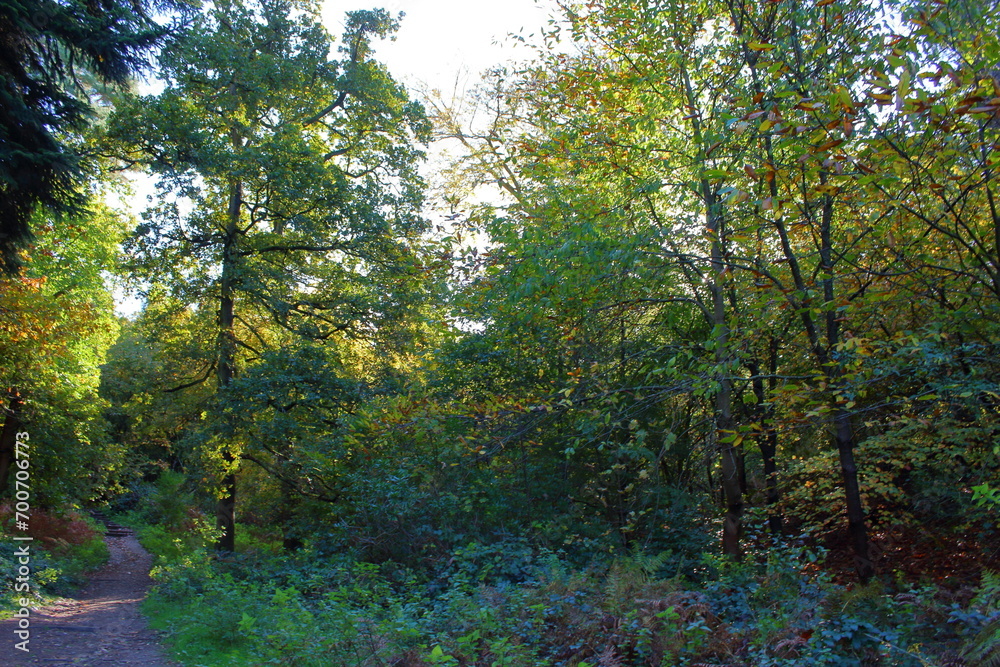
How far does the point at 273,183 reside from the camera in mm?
13984

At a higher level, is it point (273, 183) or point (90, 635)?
point (273, 183)

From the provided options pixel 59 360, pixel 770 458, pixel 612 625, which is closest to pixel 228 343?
pixel 59 360

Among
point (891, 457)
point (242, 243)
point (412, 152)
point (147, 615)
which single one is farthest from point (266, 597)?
point (412, 152)

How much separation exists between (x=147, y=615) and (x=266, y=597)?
8.14 ft

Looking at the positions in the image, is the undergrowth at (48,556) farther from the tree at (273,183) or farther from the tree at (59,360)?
the tree at (273,183)

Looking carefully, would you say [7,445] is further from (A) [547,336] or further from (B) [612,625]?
(B) [612,625]

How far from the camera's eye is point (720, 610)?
5.79m

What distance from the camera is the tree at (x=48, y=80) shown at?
684cm

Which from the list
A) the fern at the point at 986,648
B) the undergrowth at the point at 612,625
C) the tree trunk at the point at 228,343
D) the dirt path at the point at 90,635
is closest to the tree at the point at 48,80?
the dirt path at the point at 90,635

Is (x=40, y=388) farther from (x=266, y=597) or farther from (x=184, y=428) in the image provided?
(x=266, y=597)

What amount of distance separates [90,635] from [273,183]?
9.19 metres

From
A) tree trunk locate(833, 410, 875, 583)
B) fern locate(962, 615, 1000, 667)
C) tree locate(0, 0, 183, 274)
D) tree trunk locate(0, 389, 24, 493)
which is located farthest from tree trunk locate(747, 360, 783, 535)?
tree trunk locate(0, 389, 24, 493)

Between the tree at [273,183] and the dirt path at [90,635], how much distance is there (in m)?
3.56

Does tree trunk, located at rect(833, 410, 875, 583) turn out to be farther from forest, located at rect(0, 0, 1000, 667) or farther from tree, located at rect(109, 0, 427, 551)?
tree, located at rect(109, 0, 427, 551)
